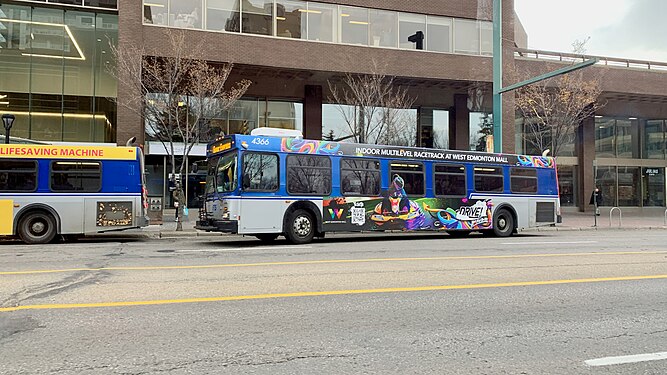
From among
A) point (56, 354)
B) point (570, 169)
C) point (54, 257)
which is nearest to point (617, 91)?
point (570, 169)

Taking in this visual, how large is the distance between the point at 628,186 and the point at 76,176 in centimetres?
3468

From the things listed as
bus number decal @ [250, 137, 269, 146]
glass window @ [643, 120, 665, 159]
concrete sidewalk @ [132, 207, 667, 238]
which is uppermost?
glass window @ [643, 120, 665, 159]

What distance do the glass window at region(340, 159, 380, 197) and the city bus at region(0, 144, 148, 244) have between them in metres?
6.21

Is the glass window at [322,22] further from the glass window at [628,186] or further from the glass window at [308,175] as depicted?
the glass window at [628,186]

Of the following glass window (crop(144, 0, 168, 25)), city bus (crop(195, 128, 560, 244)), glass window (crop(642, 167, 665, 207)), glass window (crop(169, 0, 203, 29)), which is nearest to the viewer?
city bus (crop(195, 128, 560, 244))

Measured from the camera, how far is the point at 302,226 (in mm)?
14633

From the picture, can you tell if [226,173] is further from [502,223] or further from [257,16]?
[257,16]

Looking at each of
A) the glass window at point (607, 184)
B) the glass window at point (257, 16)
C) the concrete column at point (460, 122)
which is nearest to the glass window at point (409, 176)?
the glass window at point (257, 16)

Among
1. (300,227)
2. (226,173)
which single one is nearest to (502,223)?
(300,227)

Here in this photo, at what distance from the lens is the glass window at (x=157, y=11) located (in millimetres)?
23547

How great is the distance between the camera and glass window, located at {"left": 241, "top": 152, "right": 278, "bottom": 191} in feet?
45.6

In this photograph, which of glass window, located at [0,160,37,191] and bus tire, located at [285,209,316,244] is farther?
glass window, located at [0,160,37,191]

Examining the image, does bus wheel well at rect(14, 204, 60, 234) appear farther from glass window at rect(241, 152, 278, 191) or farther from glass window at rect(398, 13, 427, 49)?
glass window at rect(398, 13, 427, 49)

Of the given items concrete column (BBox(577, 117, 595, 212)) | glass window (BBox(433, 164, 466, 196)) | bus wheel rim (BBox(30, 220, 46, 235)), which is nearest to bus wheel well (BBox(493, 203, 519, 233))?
glass window (BBox(433, 164, 466, 196))
